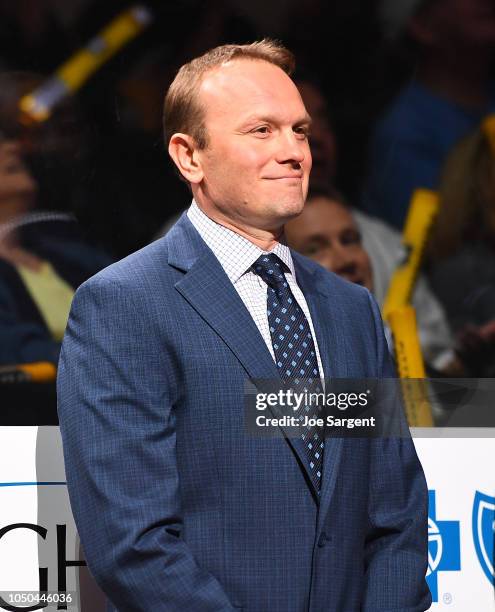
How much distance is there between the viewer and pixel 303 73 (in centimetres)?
287

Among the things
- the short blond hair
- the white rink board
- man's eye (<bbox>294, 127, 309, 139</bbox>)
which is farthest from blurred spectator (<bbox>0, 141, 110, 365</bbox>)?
man's eye (<bbox>294, 127, 309, 139</bbox>)

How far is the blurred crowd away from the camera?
107 inches

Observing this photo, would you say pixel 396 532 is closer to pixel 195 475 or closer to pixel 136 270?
pixel 195 475

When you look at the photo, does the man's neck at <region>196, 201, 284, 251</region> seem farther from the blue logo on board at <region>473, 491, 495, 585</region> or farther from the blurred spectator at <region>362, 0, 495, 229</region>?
the blurred spectator at <region>362, 0, 495, 229</region>

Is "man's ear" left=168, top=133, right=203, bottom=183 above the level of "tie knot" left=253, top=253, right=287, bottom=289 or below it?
above

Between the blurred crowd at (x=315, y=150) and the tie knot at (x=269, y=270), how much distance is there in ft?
3.12

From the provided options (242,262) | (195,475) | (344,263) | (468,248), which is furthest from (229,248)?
(468,248)

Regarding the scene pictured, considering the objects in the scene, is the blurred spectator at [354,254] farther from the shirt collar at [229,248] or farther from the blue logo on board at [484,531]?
the shirt collar at [229,248]

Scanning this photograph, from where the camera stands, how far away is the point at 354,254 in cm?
293

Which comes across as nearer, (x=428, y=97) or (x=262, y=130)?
(x=262, y=130)

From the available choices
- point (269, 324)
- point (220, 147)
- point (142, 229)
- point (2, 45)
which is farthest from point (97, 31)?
point (269, 324)

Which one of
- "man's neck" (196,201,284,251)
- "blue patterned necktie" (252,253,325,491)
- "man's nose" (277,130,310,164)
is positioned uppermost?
"man's nose" (277,130,310,164)

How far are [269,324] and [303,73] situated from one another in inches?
49.7

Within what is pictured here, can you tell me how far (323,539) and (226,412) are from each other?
28cm
